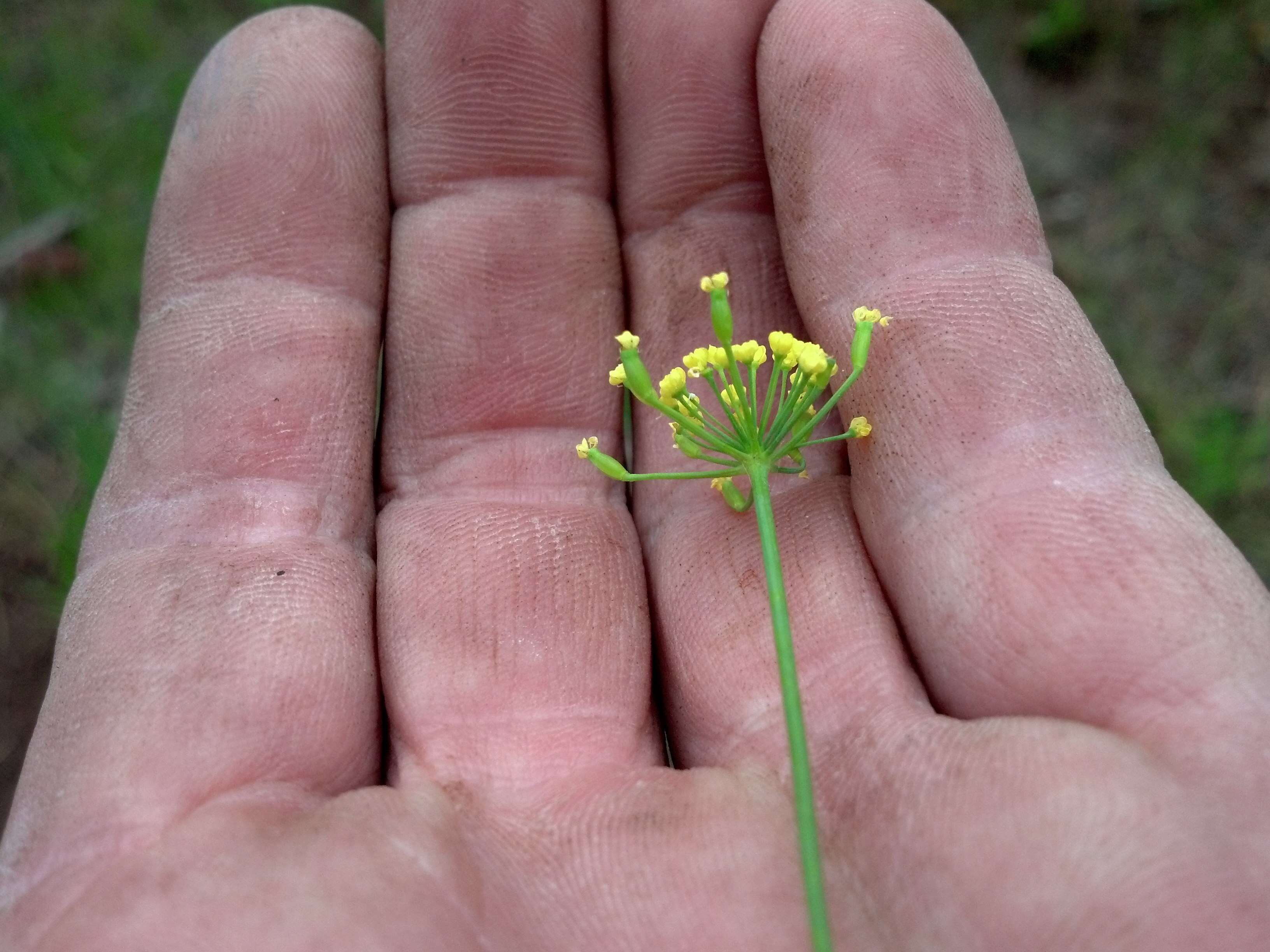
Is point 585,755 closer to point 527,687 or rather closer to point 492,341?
point 527,687

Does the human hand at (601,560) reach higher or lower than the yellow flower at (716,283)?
lower

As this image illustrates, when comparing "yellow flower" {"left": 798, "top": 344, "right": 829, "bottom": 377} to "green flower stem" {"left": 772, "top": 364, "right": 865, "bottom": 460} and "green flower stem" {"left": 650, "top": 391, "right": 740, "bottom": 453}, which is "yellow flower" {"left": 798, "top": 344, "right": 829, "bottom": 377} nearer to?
"green flower stem" {"left": 772, "top": 364, "right": 865, "bottom": 460}

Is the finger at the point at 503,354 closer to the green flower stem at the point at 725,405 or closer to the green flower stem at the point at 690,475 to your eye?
the green flower stem at the point at 690,475

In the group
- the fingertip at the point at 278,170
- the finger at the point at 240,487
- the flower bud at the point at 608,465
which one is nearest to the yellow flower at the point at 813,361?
the flower bud at the point at 608,465

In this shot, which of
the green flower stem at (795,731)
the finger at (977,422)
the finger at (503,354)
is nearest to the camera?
the green flower stem at (795,731)

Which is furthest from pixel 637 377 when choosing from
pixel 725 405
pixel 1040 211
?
pixel 1040 211

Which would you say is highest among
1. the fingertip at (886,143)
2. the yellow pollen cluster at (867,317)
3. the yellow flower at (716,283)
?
the fingertip at (886,143)

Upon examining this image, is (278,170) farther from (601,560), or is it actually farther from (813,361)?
(813,361)
